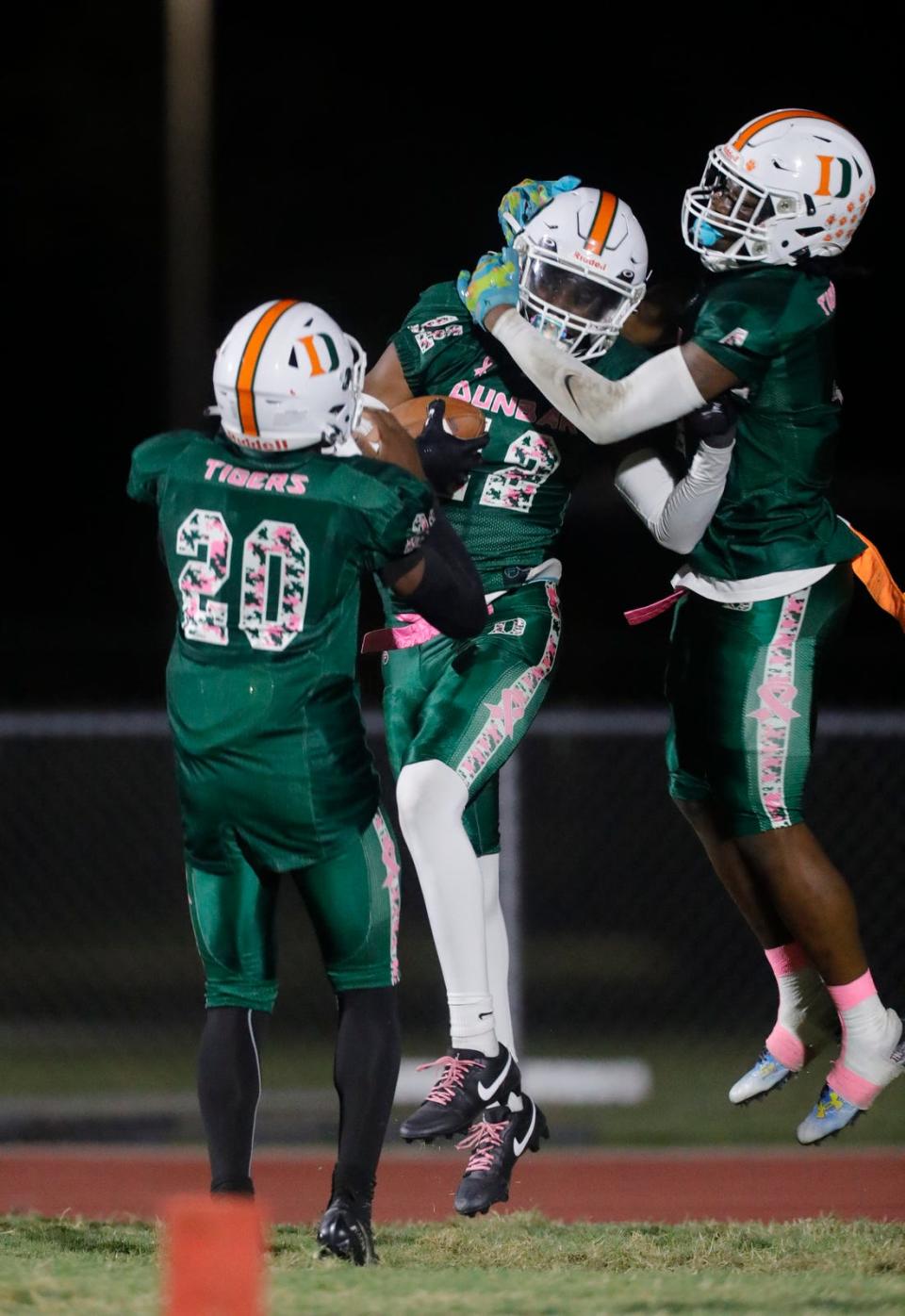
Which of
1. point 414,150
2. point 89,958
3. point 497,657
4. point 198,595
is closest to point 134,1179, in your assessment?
point 89,958

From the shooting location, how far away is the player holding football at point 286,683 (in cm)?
457

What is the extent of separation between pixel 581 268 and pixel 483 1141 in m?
2.29

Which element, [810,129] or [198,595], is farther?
[810,129]

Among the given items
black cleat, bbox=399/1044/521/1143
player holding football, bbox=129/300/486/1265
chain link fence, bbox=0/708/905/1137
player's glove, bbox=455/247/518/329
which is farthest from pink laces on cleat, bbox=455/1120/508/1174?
chain link fence, bbox=0/708/905/1137

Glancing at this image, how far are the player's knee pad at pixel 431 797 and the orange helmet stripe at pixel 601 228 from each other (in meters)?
1.37

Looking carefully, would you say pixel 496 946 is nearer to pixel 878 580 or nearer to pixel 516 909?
pixel 878 580

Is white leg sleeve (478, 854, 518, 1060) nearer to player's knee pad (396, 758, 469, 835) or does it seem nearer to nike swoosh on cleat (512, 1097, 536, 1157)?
nike swoosh on cleat (512, 1097, 536, 1157)

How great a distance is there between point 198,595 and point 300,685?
31 cm

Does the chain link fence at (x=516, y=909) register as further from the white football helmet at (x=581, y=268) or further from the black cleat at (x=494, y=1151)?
the white football helmet at (x=581, y=268)

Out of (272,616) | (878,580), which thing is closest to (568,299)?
(878,580)

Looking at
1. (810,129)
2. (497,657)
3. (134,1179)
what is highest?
(810,129)

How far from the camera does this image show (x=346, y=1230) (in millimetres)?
4824

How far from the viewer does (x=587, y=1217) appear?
745 cm

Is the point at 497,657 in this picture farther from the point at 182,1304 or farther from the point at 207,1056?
the point at 182,1304
